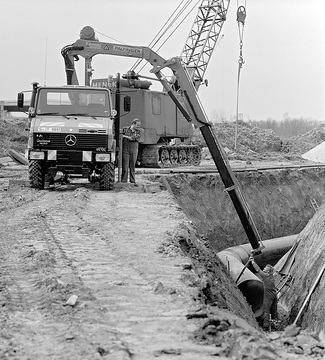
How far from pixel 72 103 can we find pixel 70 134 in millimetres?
951

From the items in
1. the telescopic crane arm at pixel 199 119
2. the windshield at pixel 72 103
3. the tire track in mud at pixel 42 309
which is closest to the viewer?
the tire track in mud at pixel 42 309

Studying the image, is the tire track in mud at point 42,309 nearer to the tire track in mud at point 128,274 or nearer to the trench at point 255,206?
the tire track in mud at point 128,274

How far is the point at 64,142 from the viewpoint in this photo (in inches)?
549

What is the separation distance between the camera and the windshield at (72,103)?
14469mm

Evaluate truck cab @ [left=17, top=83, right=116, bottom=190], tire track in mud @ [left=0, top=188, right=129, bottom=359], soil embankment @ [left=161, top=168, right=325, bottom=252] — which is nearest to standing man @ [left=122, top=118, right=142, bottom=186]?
truck cab @ [left=17, top=83, right=116, bottom=190]

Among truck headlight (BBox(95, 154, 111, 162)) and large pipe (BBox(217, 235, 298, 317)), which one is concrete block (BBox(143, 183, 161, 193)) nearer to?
truck headlight (BBox(95, 154, 111, 162))

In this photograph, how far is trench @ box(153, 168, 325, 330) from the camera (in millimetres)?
17161

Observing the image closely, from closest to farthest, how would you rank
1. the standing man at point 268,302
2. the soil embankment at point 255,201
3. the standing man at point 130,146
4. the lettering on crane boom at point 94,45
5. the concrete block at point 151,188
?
the standing man at point 268,302 → the concrete block at point 151,188 → the standing man at point 130,146 → the lettering on crane boom at point 94,45 → the soil embankment at point 255,201

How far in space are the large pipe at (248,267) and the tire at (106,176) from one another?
2.96 m

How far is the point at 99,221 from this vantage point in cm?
984

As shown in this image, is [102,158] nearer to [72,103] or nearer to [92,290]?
[72,103]

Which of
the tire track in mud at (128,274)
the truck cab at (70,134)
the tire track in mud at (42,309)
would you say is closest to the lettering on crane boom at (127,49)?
the truck cab at (70,134)

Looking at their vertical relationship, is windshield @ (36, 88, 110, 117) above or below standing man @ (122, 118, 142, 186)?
above

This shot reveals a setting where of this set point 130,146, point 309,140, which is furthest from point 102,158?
point 309,140
